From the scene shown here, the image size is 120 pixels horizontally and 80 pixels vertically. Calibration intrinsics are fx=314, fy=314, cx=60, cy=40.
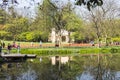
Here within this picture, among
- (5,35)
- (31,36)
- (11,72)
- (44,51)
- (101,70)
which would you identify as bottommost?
(101,70)

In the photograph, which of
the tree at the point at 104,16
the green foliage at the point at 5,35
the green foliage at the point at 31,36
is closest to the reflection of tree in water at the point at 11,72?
the tree at the point at 104,16

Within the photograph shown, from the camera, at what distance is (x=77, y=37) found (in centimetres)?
8931

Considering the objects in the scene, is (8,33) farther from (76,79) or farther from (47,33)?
(76,79)

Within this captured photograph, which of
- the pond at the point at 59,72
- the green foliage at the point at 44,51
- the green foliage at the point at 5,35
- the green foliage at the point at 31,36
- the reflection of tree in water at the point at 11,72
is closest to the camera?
the reflection of tree in water at the point at 11,72

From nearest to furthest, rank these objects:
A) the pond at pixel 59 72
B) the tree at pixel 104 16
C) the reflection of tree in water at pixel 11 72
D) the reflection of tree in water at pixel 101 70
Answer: the reflection of tree in water at pixel 11 72, the pond at pixel 59 72, the reflection of tree in water at pixel 101 70, the tree at pixel 104 16

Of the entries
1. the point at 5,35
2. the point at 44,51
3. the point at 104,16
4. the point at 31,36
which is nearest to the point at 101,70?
the point at 44,51

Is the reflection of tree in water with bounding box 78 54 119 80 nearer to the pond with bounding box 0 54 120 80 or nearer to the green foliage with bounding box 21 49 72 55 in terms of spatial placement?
the pond with bounding box 0 54 120 80

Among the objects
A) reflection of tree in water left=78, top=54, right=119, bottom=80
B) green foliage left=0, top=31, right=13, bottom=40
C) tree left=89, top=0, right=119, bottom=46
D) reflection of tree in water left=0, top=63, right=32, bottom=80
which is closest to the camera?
reflection of tree in water left=0, top=63, right=32, bottom=80

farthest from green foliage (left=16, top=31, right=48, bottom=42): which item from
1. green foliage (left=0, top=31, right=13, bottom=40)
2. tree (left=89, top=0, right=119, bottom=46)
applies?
tree (left=89, top=0, right=119, bottom=46)

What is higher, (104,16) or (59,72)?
(104,16)

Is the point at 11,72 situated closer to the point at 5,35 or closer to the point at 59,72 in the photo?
the point at 59,72

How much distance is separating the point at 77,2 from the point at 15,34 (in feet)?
234

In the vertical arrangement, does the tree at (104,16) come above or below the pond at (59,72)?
above

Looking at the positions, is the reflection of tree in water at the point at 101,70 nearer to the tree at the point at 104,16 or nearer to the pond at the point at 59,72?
the pond at the point at 59,72
